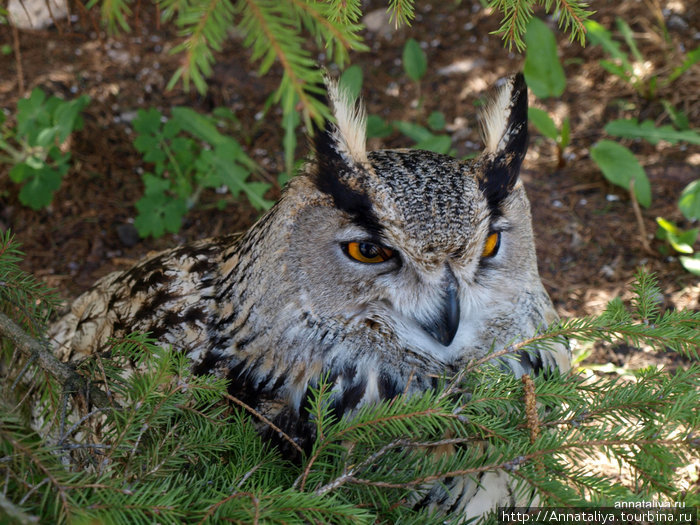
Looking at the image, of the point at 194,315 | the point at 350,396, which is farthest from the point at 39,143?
the point at 350,396

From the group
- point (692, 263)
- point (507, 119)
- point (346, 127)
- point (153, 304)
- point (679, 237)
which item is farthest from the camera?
point (679, 237)

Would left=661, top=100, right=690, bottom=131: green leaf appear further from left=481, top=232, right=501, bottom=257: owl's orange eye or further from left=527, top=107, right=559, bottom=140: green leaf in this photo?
left=481, top=232, right=501, bottom=257: owl's orange eye

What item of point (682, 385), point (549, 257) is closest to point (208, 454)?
point (682, 385)

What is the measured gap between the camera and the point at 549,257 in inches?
122

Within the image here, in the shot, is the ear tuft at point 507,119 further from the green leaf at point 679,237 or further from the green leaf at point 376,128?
the green leaf at point 376,128

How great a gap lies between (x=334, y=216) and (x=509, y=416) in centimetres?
62

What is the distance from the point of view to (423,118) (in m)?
3.84

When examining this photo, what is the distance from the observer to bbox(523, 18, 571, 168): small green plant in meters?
3.28

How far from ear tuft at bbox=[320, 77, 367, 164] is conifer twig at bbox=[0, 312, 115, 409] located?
0.78 meters

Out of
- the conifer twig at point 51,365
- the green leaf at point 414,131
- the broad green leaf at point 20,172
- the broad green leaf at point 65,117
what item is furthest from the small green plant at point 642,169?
the broad green leaf at point 20,172

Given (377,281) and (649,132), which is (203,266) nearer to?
(377,281)

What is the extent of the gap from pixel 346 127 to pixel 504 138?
43 cm

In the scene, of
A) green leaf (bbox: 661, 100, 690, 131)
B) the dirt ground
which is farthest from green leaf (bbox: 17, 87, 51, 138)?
green leaf (bbox: 661, 100, 690, 131)

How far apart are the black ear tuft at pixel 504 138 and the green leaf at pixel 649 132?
1.85 m
